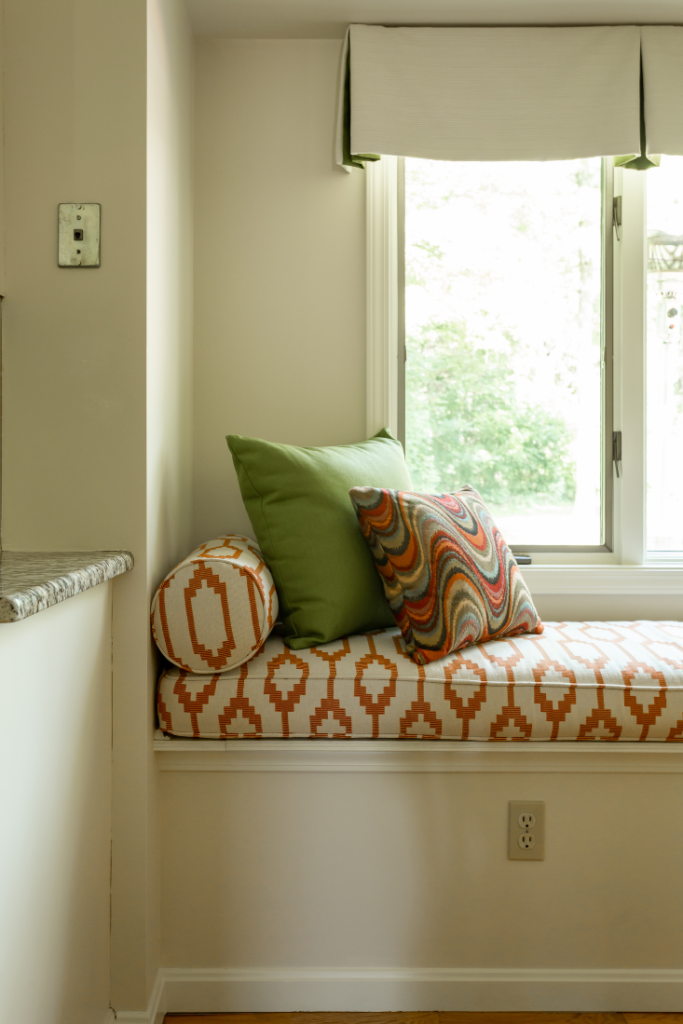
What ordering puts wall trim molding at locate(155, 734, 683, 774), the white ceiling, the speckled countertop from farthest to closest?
1. the white ceiling
2. wall trim molding at locate(155, 734, 683, 774)
3. the speckled countertop

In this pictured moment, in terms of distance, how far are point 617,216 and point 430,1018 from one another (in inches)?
81.8

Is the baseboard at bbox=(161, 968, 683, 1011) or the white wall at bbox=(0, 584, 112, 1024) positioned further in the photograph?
the baseboard at bbox=(161, 968, 683, 1011)

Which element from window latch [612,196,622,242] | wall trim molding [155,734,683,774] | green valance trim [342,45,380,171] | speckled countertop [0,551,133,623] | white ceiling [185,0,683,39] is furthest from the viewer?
window latch [612,196,622,242]

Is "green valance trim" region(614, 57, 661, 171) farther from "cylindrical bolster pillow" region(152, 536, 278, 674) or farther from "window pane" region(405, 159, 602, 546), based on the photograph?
"cylindrical bolster pillow" region(152, 536, 278, 674)

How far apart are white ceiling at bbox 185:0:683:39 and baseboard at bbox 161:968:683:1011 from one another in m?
2.27

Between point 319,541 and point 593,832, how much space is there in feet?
2.71

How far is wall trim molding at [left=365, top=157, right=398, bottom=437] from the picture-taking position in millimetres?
2006

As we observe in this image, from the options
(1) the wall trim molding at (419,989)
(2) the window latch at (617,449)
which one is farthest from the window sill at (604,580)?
(1) the wall trim molding at (419,989)

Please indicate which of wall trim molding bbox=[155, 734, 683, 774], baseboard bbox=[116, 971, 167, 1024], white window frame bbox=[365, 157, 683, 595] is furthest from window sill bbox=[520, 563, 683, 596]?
baseboard bbox=[116, 971, 167, 1024]

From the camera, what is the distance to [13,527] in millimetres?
1360

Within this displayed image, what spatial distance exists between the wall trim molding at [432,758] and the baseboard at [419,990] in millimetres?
426

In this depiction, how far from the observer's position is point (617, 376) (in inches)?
81.9

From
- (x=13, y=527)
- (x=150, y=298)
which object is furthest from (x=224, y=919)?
(x=150, y=298)

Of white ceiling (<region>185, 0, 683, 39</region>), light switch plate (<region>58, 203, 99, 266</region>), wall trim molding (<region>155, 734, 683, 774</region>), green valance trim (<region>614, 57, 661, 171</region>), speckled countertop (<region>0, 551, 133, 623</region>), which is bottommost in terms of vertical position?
wall trim molding (<region>155, 734, 683, 774</region>)
